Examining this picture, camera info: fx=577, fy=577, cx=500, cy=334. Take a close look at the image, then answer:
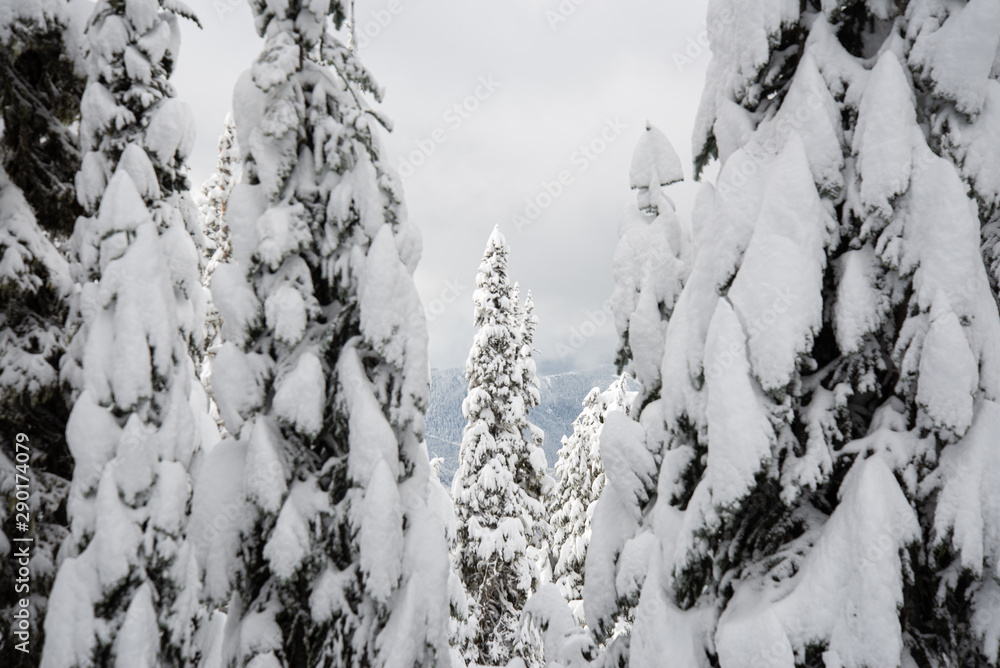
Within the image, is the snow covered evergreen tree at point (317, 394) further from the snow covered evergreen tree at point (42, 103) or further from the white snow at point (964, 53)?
the white snow at point (964, 53)

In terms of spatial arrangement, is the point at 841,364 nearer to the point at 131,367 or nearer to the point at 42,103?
the point at 131,367

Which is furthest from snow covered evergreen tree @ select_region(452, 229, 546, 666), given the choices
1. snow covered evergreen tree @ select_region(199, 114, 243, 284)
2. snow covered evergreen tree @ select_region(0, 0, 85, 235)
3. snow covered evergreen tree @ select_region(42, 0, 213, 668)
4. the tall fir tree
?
snow covered evergreen tree @ select_region(0, 0, 85, 235)

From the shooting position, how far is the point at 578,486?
2183cm

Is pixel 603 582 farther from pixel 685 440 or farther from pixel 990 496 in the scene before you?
pixel 990 496

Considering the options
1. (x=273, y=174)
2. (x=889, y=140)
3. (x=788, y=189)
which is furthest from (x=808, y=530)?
(x=273, y=174)

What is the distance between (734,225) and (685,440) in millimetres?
1499

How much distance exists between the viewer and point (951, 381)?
2.98m

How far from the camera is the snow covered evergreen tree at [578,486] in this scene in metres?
19.9

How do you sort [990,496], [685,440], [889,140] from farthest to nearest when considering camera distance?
[685,440] < [889,140] < [990,496]

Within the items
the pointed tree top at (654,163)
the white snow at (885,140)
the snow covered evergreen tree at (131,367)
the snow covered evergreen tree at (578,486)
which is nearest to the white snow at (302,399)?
the snow covered evergreen tree at (131,367)

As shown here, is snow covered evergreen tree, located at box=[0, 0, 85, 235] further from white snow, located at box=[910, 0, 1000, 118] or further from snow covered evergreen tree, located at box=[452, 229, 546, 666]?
snow covered evergreen tree, located at box=[452, 229, 546, 666]

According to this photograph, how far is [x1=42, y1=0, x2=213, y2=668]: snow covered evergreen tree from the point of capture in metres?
6.04

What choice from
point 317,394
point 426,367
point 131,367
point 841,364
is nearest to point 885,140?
point 841,364

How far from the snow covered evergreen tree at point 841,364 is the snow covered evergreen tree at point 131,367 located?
5.33m
